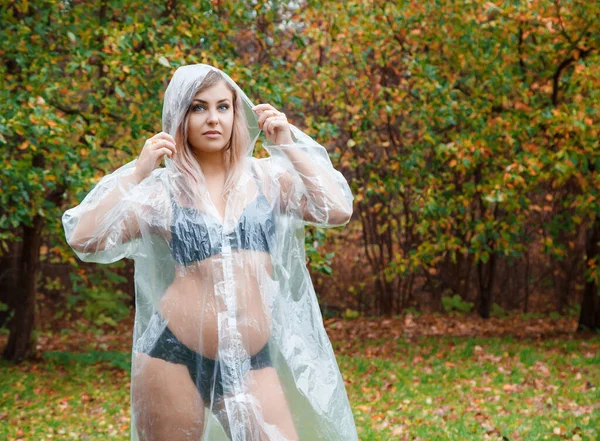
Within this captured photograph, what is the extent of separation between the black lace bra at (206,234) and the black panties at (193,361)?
223mm

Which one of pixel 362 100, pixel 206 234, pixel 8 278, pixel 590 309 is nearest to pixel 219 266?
pixel 206 234

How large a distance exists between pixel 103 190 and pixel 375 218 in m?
8.48

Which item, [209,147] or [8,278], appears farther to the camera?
[8,278]

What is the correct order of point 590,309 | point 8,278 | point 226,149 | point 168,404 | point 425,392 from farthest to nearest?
point 8,278
point 590,309
point 425,392
point 226,149
point 168,404

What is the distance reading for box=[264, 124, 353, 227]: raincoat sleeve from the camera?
7.87 feet

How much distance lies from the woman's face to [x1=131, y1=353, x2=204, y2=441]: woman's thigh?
631mm

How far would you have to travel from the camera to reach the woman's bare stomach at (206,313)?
A: 2188 mm

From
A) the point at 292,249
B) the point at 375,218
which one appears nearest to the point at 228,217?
the point at 292,249

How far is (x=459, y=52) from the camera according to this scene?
774cm

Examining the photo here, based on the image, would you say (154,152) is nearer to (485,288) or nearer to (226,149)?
(226,149)

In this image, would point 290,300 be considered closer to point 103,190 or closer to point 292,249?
point 292,249

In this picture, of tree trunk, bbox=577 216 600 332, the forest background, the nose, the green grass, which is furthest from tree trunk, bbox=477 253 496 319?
the nose

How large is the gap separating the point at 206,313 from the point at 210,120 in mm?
550

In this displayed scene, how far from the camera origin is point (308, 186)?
241cm
